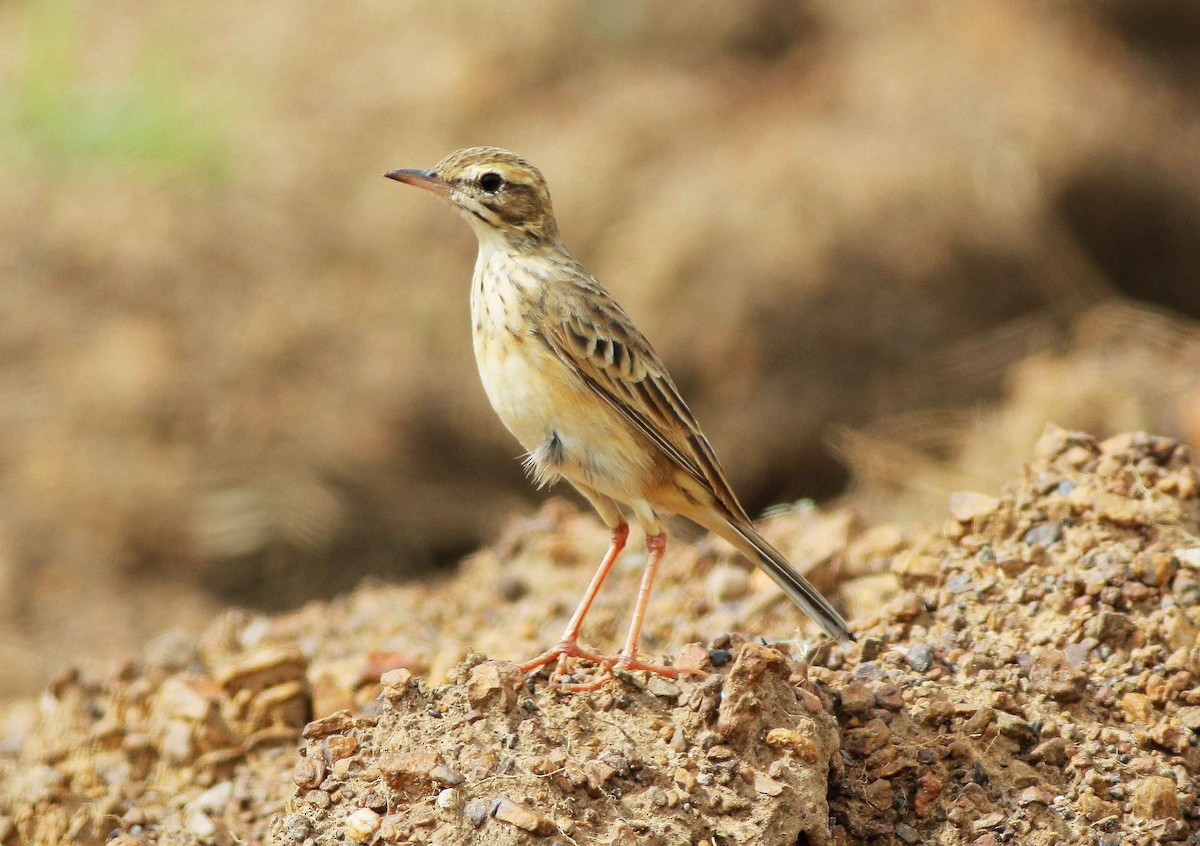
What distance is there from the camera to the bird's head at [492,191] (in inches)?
216

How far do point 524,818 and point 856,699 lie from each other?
4.33ft

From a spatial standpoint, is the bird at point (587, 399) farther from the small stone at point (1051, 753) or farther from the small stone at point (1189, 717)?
the small stone at point (1189, 717)

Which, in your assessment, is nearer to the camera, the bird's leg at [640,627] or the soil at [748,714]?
the soil at [748,714]

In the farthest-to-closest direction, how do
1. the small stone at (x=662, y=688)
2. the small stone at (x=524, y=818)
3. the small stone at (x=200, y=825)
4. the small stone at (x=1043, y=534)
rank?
the small stone at (x=1043, y=534) → the small stone at (x=200, y=825) → the small stone at (x=662, y=688) → the small stone at (x=524, y=818)

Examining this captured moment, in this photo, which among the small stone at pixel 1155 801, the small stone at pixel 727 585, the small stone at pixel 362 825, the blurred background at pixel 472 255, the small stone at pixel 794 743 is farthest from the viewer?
the blurred background at pixel 472 255

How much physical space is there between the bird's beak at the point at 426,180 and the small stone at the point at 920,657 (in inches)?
98.1

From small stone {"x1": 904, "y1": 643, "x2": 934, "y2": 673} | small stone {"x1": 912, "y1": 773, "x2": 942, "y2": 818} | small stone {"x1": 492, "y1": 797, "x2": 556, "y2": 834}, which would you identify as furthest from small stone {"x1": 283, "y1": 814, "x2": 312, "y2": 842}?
small stone {"x1": 904, "y1": 643, "x2": 934, "y2": 673}

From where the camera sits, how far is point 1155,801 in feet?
13.7

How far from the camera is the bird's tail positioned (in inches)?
195

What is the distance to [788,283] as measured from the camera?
35.1 ft

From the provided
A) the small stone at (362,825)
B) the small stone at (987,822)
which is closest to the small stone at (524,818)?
the small stone at (362,825)

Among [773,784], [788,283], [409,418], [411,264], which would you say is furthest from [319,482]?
[773,784]

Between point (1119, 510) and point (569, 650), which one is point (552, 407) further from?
point (1119, 510)

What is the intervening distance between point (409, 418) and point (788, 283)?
10.0 feet
